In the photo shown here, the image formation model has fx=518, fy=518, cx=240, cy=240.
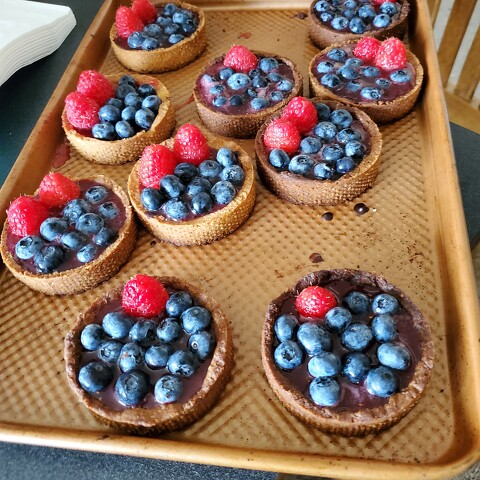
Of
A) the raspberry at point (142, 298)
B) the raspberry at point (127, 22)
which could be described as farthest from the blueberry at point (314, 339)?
the raspberry at point (127, 22)

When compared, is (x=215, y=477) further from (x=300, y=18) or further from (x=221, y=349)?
(x=300, y=18)

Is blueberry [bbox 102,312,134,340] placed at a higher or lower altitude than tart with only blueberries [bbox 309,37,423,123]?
lower

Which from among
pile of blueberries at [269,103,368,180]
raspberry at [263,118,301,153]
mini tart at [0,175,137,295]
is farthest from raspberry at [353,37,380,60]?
mini tart at [0,175,137,295]

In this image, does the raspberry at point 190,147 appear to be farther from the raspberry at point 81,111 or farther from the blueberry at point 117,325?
the blueberry at point 117,325

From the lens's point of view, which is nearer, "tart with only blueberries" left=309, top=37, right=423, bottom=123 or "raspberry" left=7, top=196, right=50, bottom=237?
"raspberry" left=7, top=196, right=50, bottom=237

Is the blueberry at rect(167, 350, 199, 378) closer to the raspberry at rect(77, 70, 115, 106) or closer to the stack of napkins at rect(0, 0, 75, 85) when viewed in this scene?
the raspberry at rect(77, 70, 115, 106)

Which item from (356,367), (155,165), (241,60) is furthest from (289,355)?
(241,60)
